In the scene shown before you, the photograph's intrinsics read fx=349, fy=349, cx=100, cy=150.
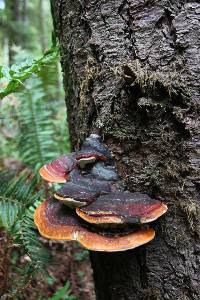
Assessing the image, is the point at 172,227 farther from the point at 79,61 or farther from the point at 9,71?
the point at 9,71

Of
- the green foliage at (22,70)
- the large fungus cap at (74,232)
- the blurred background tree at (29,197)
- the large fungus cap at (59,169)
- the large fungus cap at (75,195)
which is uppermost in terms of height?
the green foliage at (22,70)

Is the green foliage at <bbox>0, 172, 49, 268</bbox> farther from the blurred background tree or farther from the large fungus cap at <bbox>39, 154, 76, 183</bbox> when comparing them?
the large fungus cap at <bbox>39, 154, 76, 183</bbox>

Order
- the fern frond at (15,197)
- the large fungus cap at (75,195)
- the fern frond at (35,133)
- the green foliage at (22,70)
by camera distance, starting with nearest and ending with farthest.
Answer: the large fungus cap at (75,195), the green foliage at (22,70), the fern frond at (15,197), the fern frond at (35,133)

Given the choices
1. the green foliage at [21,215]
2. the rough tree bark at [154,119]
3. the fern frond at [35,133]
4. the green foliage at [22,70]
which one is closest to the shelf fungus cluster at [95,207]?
the rough tree bark at [154,119]

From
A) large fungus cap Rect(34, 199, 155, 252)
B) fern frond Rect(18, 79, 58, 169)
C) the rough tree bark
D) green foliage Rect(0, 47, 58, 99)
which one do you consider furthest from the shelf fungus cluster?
fern frond Rect(18, 79, 58, 169)

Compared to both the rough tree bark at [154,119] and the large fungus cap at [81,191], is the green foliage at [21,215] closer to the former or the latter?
the rough tree bark at [154,119]

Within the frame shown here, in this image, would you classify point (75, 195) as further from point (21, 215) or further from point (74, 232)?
point (21, 215)
